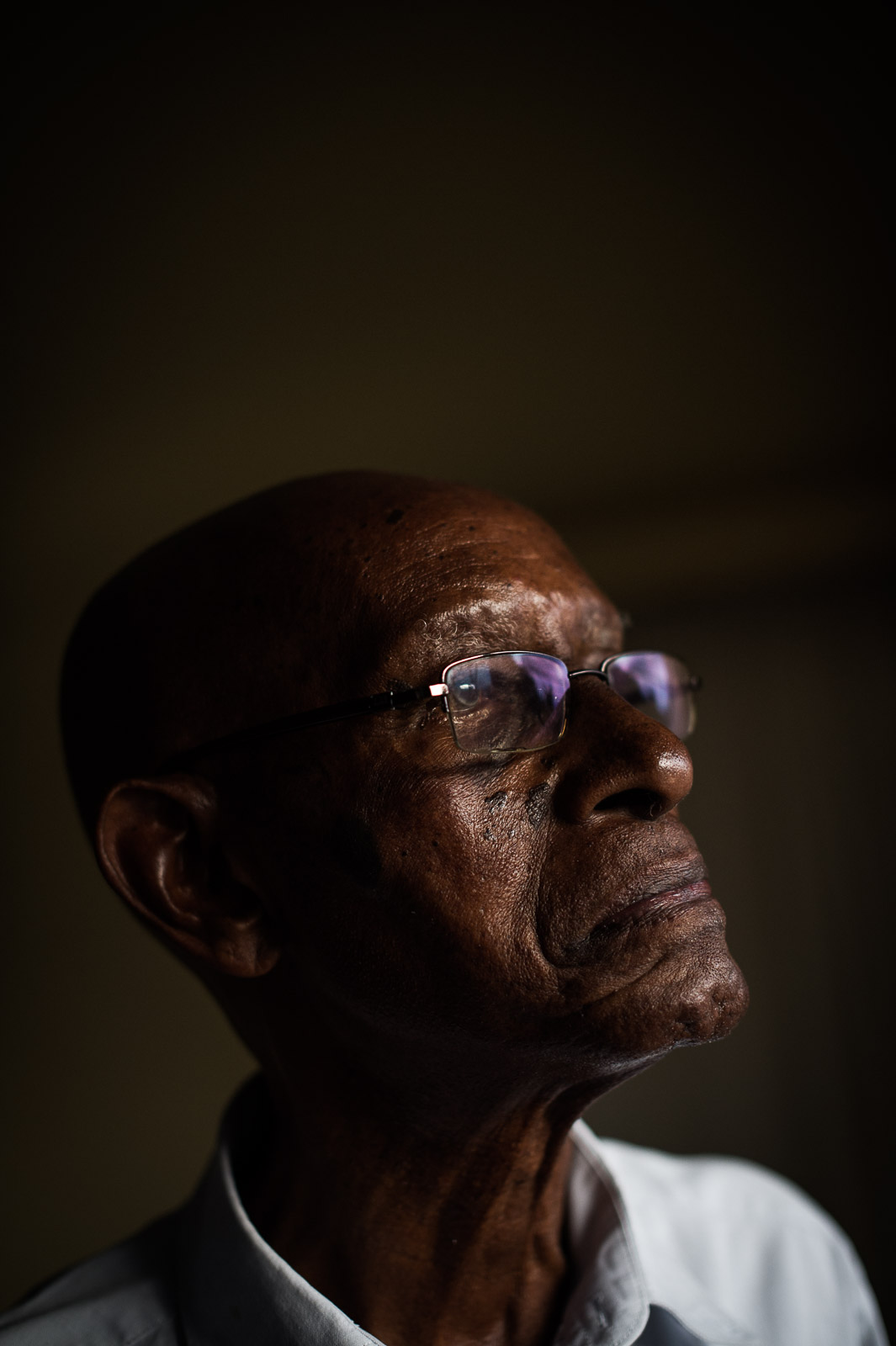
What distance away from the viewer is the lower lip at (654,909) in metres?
0.92

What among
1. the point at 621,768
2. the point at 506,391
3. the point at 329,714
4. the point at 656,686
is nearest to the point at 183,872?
the point at 329,714

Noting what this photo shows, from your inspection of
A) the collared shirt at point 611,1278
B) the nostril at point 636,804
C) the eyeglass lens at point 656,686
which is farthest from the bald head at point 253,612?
the collared shirt at point 611,1278

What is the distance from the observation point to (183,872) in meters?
1.09

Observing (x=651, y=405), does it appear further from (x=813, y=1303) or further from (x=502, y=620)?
(x=813, y=1303)

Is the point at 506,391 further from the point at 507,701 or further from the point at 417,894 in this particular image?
the point at 417,894

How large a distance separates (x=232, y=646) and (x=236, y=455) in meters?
1.76

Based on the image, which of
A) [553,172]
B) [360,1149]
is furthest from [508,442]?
[360,1149]

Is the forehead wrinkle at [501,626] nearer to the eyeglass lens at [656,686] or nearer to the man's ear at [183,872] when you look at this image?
the eyeglass lens at [656,686]

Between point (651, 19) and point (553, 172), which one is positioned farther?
point (553, 172)

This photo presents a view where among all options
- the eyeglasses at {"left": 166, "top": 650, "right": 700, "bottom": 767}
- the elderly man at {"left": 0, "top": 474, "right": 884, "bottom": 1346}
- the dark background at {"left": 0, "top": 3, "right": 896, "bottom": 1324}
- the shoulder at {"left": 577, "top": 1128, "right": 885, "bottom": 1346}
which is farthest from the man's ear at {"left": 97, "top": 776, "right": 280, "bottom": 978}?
the dark background at {"left": 0, "top": 3, "right": 896, "bottom": 1324}

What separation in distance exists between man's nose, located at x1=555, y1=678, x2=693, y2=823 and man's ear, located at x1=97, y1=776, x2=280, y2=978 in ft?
1.23

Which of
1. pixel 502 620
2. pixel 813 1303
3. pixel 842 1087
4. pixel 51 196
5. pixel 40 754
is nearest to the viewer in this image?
pixel 502 620

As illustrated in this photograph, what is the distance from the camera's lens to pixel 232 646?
1.06 m

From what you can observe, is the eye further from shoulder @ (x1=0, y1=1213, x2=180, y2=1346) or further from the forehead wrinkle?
shoulder @ (x1=0, y1=1213, x2=180, y2=1346)
